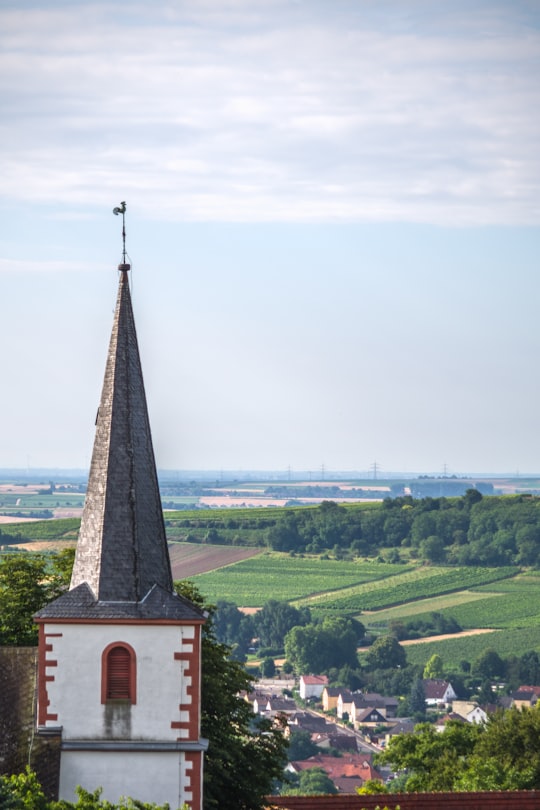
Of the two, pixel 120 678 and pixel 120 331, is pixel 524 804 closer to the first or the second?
pixel 120 678

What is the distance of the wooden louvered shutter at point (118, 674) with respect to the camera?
98.6ft

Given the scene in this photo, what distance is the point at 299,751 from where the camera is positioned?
13225cm

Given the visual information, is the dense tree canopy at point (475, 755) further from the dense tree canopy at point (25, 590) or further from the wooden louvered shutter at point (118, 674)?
the wooden louvered shutter at point (118, 674)

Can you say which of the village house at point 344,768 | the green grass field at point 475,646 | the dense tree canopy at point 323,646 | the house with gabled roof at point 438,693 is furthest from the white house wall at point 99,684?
the dense tree canopy at point 323,646

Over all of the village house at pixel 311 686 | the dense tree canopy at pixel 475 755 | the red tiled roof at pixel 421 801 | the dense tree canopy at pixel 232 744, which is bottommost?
the village house at pixel 311 686

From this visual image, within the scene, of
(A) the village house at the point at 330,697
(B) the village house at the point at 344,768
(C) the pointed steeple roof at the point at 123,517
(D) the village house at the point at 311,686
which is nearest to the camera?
(C) the pointed steeple roof at the point at 123,517

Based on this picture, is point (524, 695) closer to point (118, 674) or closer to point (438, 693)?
point (438, 693)

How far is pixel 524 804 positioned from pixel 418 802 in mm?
2608

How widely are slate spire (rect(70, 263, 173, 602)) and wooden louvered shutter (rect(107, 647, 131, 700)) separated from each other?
39.1 inches

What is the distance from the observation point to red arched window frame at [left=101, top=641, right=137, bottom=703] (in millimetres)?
30000

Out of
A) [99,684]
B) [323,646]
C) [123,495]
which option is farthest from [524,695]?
[99,684]

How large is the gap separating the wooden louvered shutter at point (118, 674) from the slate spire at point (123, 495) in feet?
3.26

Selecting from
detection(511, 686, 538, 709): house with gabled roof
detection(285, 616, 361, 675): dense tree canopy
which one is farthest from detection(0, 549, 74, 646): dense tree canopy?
detection(285, 616, 361, 675): dense tree canopy

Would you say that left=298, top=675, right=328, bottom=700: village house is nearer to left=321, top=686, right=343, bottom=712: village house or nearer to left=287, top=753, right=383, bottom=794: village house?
left=321, top=686, right=343, bottom=712: village house
